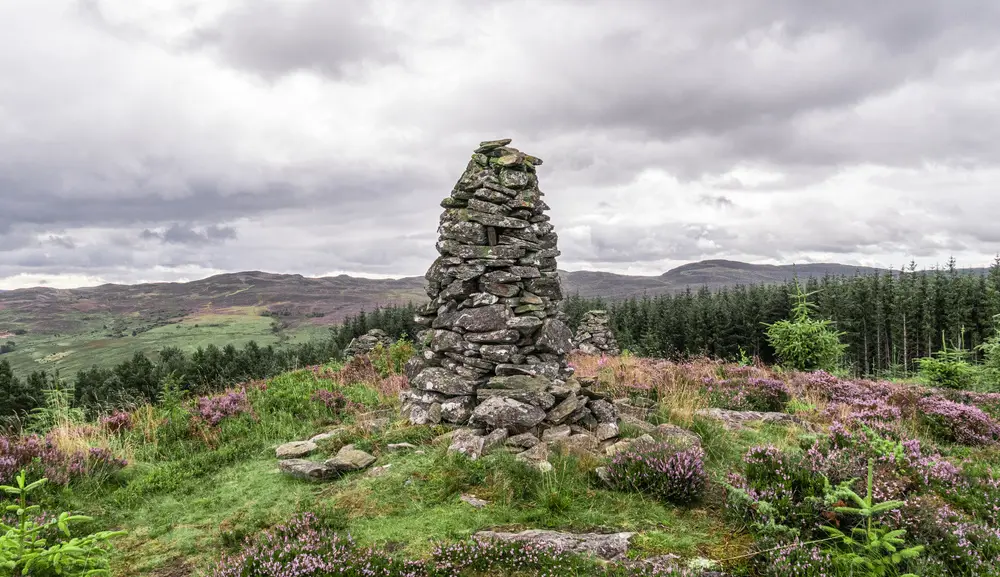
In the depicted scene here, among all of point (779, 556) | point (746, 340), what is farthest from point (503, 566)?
point (746, 340)

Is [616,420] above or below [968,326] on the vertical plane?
above

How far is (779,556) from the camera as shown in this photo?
474cm

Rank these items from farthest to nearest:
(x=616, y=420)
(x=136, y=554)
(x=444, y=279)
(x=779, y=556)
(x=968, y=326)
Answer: (x=968, y=326) < (x=444, y=279) < (x=616, y=420) < (x=136, y=554) < (x=779, y=556)

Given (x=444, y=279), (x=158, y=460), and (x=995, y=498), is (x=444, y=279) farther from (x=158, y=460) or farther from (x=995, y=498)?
(x=995, y=498)

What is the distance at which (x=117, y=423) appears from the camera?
37.6ft

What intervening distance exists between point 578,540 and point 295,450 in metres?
6.33

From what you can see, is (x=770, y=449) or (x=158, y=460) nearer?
(x=770, y=449)

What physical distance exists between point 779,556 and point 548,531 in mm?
2498

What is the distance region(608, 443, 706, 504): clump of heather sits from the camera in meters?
6.63

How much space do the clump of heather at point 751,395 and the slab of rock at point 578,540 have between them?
839 cm

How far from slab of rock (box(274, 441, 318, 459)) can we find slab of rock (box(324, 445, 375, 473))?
1017mm

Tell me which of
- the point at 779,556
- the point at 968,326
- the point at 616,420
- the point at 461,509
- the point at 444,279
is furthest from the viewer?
the point at 968,326

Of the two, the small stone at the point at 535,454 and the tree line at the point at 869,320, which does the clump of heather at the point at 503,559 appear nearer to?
the small stone at the point at 535,454

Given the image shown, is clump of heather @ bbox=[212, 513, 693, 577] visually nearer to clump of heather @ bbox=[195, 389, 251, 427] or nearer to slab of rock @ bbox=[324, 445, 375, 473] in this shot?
slab of rock @ bbox=[324, 445, 375, 473]
